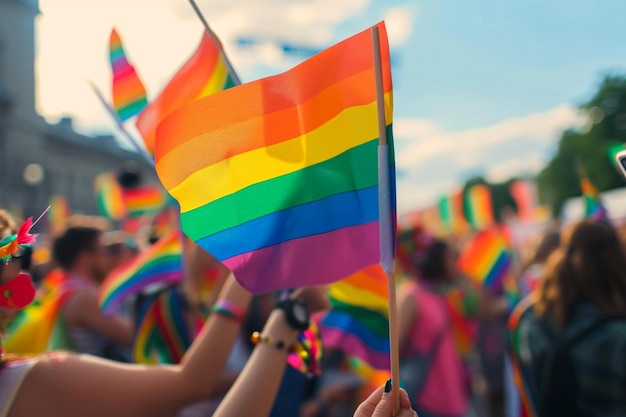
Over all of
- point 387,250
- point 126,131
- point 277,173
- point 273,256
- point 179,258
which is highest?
point 126,131

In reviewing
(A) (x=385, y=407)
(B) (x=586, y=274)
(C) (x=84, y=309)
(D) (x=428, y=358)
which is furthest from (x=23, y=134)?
(A) (x=385, y=407)

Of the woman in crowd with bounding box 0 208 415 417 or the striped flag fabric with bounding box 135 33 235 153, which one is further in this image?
the striped flag fabric with bounding box 135 33 235 153

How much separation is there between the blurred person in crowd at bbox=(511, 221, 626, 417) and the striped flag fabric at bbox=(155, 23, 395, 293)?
1250 mm

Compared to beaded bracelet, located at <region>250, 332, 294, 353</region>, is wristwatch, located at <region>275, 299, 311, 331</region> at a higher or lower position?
higher

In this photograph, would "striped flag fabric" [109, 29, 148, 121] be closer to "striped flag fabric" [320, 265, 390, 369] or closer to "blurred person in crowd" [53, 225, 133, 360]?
"blurred person in crowd" [53, 225, 133, 360]

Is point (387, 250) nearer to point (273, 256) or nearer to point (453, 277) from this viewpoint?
point (273, 256)

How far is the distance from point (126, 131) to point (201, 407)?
1.26 meters

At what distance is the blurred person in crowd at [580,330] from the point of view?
2.41 m

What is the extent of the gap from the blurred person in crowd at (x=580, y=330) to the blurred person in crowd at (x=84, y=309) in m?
2.23

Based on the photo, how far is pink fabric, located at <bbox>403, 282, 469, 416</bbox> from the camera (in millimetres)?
3816

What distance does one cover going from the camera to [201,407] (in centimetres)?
282

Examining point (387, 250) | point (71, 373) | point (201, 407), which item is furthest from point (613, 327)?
point (71, 373)

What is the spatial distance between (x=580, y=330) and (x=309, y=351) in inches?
46.2

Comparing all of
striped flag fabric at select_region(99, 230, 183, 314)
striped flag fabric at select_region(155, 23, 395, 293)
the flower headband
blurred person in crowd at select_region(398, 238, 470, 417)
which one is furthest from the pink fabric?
the flower headband
